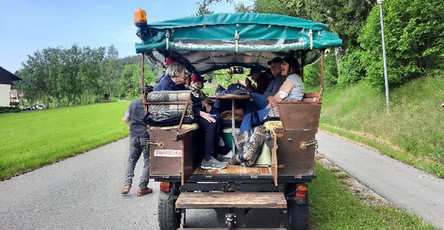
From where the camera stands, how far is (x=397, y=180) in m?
7.37

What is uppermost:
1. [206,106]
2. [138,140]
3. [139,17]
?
[139,17]

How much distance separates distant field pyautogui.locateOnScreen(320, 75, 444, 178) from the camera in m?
9.07

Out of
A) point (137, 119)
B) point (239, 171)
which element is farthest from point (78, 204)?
point (239, 171)

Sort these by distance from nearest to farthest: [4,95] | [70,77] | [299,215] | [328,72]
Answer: [299,215] < [328,72] < [4,95] < [70,77]

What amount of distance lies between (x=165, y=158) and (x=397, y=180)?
5674mm

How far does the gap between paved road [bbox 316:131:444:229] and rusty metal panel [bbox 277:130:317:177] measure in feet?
7.76

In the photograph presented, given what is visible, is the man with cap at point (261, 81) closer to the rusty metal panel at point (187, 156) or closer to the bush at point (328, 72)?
the rusty metal panel at point (187, 156)

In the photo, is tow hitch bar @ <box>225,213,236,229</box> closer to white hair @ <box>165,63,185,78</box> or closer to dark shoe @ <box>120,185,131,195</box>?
white hair @ <box>165,63,185,78</box>

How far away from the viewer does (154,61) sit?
253 inches

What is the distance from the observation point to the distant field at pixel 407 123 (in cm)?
907

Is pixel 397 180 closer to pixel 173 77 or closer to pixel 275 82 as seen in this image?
pixel 275 82

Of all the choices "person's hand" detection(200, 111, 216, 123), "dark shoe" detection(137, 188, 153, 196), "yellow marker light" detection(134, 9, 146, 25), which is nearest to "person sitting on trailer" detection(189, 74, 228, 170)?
"person's hand" detection(200, 111, 216, 123)

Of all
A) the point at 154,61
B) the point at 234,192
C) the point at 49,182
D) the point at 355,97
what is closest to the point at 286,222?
the point at 234,192

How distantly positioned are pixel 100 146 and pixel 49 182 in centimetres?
724
